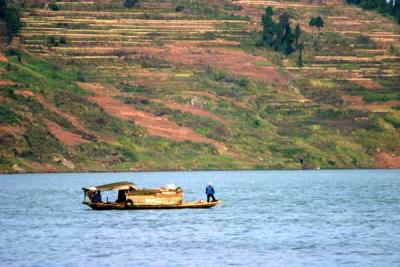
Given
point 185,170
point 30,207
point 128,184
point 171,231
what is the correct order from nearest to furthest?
1. point 171,231
2. point 128,184
3. point 30,207
4. point 185,170

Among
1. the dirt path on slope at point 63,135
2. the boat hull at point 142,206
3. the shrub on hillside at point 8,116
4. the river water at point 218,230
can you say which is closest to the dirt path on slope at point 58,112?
the dirt path on slope at point 63,135

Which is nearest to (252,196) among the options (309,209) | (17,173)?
(309,209)

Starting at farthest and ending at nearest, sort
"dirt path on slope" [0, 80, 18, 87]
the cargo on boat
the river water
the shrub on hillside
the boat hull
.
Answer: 1. "dirt path on slope" [0, 80, 18, 87]
2. the shrub on hillside
3. the boat hull
4. the cargo on boat
5. the river water

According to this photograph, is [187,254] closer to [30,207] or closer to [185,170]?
[30,207]

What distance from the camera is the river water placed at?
236 feet

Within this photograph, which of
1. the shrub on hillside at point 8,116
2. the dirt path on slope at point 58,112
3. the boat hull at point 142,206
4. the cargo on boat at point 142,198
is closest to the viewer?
the cargo on boat at point 142,198

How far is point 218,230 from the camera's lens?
8675cm

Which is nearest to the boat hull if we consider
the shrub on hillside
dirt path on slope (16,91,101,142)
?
the shrub on hillside

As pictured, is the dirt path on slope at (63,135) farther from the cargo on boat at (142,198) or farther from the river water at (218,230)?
the cargo on boat at (142,198)

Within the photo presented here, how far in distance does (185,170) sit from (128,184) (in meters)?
92.4

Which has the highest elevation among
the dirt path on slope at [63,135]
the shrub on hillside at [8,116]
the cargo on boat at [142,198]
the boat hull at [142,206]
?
the cargo on boat at [142,198]

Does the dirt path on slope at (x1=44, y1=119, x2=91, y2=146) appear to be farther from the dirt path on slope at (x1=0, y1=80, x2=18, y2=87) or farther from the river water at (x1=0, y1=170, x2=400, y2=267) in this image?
the river water at (x1=0, y1=170, x2=400, y2=267)

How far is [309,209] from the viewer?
105812 millimetres

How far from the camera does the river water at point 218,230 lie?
7181cm
